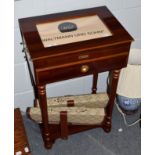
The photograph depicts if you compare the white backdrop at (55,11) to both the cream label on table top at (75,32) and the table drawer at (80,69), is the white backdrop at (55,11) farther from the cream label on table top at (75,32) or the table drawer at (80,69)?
the table drawer at (80,69)

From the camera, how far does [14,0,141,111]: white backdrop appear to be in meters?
1.36

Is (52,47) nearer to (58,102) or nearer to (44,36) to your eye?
(44,36)

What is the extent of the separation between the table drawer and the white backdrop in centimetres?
38

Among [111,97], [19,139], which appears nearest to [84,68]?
[111,97]

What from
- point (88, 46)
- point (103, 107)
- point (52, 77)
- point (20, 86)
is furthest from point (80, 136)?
point (88, 46)

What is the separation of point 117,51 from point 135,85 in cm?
41

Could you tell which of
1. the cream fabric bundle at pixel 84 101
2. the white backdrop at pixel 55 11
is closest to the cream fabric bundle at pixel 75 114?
the cream fabric bundle at pixel 84 101

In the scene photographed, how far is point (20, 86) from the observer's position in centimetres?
165

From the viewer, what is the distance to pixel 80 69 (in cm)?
121

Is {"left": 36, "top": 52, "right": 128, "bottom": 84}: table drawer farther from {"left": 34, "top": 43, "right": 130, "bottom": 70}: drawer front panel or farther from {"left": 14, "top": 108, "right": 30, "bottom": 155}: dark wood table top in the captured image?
{"left": 14, "top": 108, "right": 30, "bottom": 155}: dark wood table top

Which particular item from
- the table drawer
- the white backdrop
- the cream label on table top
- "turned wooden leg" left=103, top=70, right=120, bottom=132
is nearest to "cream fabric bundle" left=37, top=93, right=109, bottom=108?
"turned wooden leg" left=103, top=70, right=120, bottom=132

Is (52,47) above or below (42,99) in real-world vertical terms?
above

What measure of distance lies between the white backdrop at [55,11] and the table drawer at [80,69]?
0.38m

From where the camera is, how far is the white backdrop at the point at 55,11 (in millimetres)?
1356
